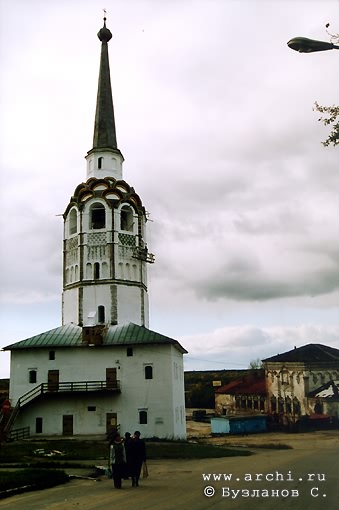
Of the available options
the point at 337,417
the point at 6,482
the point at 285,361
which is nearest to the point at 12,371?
the point at 285,361

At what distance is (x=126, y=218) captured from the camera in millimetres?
47062

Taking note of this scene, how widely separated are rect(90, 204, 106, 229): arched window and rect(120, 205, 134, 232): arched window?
4.63 feet

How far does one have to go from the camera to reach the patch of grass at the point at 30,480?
15.6 m

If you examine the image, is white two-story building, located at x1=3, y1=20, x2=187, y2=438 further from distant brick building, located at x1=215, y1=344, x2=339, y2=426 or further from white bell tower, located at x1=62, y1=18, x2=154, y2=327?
distant brick building, located at x1=215, y1=344, x2=339, y2=426

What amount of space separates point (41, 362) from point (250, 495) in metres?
30.5

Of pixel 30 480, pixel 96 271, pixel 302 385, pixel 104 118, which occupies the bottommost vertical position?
pixel 30 480

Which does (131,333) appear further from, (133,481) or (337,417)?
(133,481)

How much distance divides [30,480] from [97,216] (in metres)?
32.0

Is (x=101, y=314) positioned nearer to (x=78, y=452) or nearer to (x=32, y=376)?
(x=32, y=376)

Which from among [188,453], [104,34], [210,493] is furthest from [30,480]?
[104,34]

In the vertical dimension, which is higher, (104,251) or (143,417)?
(104,251)

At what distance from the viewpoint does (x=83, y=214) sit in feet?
152

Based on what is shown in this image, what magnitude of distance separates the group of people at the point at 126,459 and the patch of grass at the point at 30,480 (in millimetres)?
2006

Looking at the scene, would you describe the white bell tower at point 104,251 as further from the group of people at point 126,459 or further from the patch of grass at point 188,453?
the group of people at point 126,459
